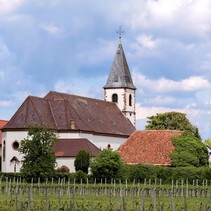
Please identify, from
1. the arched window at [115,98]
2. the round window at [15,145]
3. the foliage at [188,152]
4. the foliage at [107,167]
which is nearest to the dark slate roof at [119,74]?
the arched window at [115,98]

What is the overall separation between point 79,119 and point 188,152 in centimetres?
2208

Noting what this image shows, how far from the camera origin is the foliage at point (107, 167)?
66.0 meters

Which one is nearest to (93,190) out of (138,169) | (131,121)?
(138,169)

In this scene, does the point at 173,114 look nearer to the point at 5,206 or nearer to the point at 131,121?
the point at 131,121

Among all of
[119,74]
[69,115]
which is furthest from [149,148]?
[119,74]

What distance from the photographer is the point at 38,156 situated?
63000 mm

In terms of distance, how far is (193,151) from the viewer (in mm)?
73500

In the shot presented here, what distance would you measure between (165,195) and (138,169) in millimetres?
14335

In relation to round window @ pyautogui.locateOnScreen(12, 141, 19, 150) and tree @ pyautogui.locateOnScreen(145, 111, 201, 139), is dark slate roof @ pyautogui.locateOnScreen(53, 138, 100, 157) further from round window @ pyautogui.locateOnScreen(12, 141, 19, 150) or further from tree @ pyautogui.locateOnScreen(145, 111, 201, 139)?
tree @ pyautogui.locateOnScreen(145, 111, 201, 139)

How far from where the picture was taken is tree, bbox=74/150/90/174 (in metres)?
76.6

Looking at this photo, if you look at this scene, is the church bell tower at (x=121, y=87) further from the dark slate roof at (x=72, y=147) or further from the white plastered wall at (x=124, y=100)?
the dark slate roof at (x=72, y=147)

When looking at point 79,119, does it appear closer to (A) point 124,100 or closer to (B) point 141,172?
(A) point 124,100

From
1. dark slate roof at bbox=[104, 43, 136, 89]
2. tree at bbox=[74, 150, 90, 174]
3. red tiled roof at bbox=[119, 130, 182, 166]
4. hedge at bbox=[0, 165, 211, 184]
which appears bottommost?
hedge at bbox=[0, 165, 211, 184]

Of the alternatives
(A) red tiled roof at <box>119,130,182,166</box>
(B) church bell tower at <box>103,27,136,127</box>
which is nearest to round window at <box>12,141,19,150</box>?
(A) red tiled roof at <box>119,130,182,166</box>
